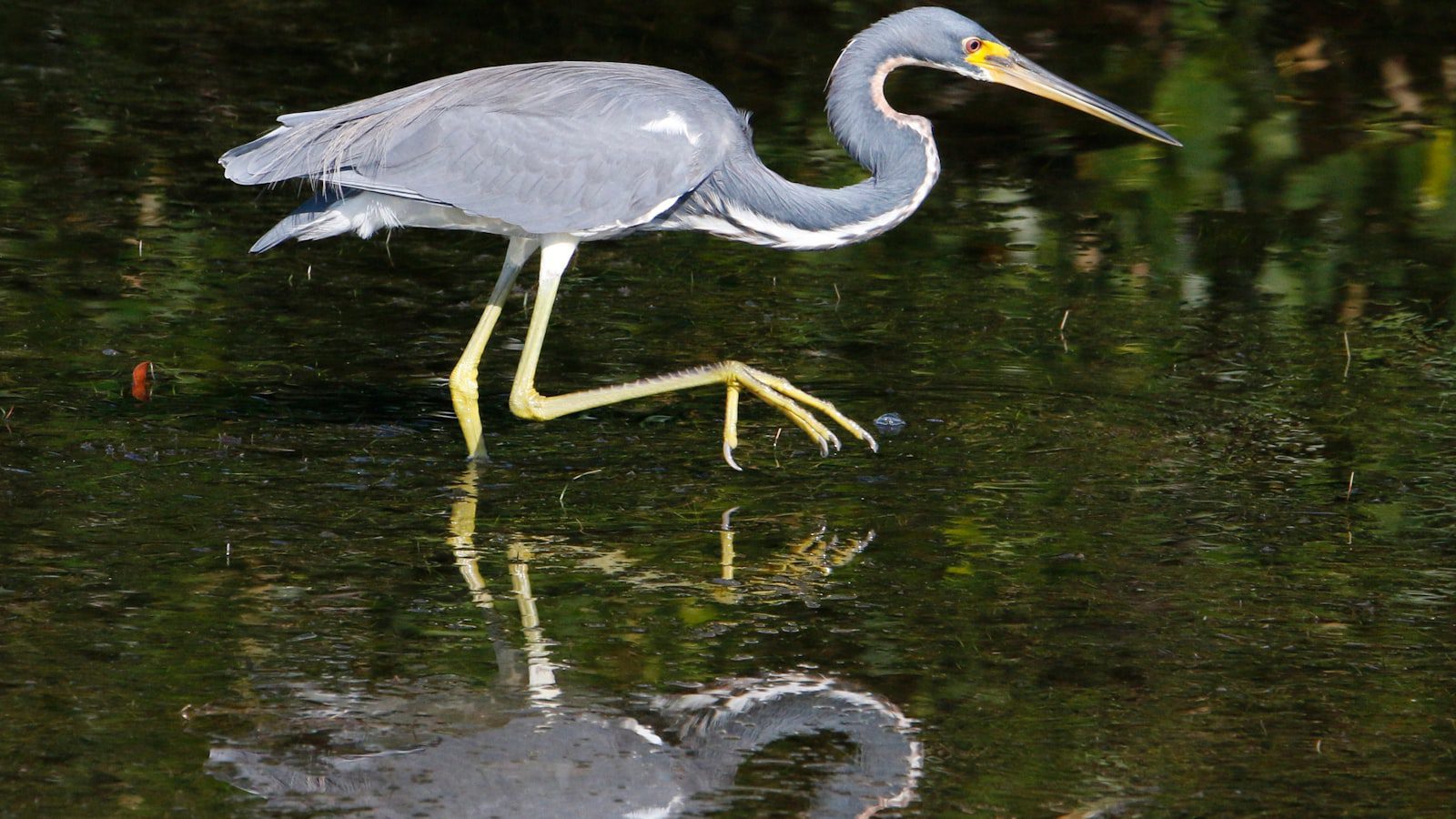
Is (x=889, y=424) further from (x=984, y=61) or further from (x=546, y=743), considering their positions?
(x=546, y=743)

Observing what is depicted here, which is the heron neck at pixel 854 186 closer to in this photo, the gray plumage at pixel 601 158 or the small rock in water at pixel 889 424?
the gray plumage at pixel 601 158

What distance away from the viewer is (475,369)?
725 centimetres

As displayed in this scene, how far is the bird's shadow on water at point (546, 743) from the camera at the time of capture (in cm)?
452

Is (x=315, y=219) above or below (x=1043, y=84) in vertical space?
below

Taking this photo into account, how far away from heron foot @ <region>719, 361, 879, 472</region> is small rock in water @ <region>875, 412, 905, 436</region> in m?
0.40

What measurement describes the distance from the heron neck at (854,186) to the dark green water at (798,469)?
78cm

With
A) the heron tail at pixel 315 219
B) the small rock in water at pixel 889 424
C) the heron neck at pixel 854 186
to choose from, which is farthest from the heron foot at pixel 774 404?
the heron tail at pixel 315 219

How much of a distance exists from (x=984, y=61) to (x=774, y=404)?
5.12ft

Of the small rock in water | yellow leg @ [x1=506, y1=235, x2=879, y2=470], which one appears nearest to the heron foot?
yellow leg @ [x1=506, y1=235, x2=879, y2=470]

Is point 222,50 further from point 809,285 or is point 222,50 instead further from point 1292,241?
point 1292,241

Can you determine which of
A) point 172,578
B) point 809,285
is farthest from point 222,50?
point 172,578

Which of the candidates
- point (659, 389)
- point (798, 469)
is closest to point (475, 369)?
point (659, 389)

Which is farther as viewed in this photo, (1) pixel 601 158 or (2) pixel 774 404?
(1) pixel 601 158

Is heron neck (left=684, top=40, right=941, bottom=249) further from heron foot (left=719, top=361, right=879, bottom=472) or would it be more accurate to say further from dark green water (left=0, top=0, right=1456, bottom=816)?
dark green water (left=0, top=0, right=1456, bottom=816)
